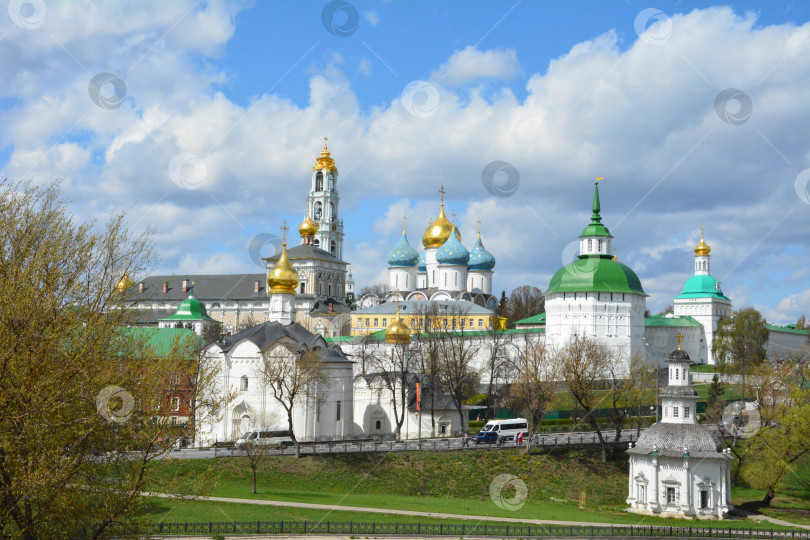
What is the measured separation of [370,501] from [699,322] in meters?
60.4

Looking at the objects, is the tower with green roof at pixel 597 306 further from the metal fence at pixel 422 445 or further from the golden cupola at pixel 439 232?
the golden cupola at pixel 439 232

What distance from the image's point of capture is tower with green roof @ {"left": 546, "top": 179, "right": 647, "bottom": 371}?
6775cm

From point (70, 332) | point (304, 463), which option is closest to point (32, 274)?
point (70, 332)

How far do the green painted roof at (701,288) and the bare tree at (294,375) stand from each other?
174 feet

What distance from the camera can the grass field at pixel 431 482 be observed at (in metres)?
33.1

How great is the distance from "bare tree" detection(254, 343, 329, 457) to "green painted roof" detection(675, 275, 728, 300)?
53073 millimetres

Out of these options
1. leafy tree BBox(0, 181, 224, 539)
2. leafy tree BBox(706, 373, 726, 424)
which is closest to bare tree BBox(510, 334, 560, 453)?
leafy tree BBox(706, 373, 726, 424)

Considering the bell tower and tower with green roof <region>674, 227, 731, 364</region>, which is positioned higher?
the bell tower

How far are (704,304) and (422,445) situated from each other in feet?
174

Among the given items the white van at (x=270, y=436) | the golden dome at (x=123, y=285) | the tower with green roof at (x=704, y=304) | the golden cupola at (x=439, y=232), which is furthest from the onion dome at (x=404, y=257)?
the golden dome at (x=123, y=285)

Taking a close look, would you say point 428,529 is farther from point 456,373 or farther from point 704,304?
point 704,304

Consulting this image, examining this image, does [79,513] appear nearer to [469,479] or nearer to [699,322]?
[469,479]

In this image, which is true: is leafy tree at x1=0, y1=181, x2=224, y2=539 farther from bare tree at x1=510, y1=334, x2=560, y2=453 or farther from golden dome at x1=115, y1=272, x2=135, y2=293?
bare tree at x1=510, y1=334, x2=560, y2=453

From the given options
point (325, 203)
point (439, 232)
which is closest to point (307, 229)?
point (325, 203)
